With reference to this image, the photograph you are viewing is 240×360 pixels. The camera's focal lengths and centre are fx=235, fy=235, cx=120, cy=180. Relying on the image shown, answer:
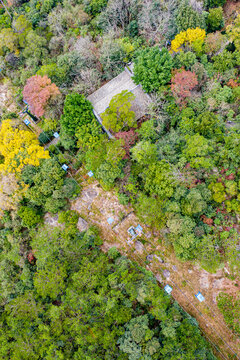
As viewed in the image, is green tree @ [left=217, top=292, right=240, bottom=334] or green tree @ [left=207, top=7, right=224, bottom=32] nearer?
green tree @ [left=217, top=292, right=240, bottom=334]

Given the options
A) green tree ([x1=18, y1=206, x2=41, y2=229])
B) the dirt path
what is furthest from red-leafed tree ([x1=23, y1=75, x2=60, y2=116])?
green tree ([x1=18, y1=206, x2=41, y2=229])

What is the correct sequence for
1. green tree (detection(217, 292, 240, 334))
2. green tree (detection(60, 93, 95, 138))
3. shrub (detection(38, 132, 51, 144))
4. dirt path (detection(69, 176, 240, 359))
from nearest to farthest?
green tree (detection(217, 292, 240, 334)) < dirt path (detection(69, 176, 240, 359)) < green tree (detection(60, 93, 95, 138)) < shrub (detection(38, 132, 51, 144))

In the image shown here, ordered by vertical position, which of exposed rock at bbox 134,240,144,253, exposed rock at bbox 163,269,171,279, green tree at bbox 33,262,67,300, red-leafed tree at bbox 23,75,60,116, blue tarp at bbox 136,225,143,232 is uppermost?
red-leafed tree at bbox 23,75,60,116

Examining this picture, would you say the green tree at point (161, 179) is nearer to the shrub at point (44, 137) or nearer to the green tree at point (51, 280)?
the green tree at point (51, 280)

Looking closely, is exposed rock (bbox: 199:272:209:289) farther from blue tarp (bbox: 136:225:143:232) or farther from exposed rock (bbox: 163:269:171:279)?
blue tarp (bbox: 136:225:143:232)

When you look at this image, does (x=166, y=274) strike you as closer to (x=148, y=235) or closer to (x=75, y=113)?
(x=148, y=235)

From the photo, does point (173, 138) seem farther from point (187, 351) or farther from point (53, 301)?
point (53, 301)

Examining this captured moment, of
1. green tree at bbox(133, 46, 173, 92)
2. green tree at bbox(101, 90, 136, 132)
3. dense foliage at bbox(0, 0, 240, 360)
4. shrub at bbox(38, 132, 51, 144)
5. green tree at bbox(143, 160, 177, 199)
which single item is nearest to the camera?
dense foliage at bbox(0, 0, 240, 360)

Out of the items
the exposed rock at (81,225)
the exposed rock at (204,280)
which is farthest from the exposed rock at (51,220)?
the exposed rock at (204,280)
